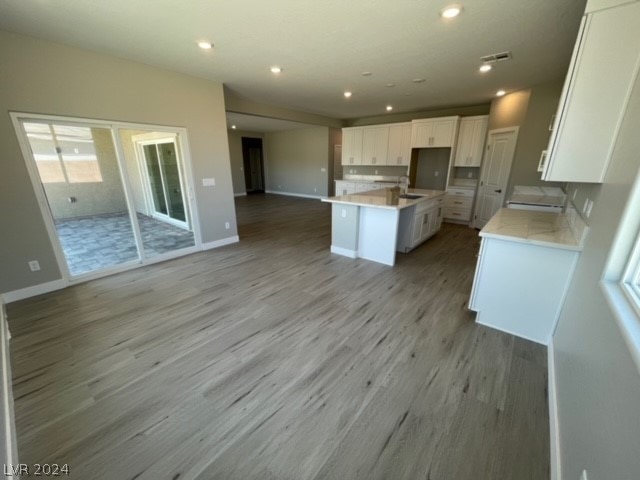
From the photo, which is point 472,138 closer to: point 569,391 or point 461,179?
point 461,179

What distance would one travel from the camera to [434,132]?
620cm

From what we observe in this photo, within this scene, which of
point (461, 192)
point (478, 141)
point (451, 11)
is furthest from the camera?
point (461, 192)

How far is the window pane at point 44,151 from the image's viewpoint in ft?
9.37

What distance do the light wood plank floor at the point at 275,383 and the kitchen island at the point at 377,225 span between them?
78cm

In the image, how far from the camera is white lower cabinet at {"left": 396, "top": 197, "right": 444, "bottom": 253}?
166 inches

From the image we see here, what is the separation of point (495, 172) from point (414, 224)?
8.41 ft

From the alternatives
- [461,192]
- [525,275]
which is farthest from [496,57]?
[461,192]

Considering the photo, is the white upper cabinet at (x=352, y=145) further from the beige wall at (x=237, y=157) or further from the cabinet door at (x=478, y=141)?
the beige wall at (x=237, y=157)

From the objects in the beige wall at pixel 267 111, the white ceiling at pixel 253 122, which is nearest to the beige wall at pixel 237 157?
the white ceiling at pixel 253 122

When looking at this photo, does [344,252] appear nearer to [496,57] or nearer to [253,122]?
[496,57]

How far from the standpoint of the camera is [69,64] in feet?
9.34

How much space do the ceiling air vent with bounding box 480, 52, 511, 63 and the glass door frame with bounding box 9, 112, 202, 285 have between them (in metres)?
4.25

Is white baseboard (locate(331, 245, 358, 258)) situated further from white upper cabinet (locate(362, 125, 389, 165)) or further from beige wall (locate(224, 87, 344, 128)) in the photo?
white upper cabinet (locate(362, 125, 389, 165))

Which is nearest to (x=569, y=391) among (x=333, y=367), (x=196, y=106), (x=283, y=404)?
(x=333, y=367)
